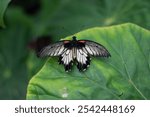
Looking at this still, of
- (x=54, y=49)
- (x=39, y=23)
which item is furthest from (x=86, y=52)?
(x=39, y=23)

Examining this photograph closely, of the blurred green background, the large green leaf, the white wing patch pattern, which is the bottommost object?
the large green leaf

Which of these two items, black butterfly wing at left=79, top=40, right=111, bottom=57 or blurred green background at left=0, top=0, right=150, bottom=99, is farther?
blurred green background at left=0, top=0, right=150, bottom=99

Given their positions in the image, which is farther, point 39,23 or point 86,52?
point 39,23

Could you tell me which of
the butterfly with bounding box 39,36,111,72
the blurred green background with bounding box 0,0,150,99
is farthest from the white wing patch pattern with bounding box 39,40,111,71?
the blurred green background with bounding box 0,0,150,99

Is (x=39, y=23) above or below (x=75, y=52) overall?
above

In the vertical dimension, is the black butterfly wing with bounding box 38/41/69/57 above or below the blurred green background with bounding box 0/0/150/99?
below

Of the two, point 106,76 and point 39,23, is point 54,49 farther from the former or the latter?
point 39,23

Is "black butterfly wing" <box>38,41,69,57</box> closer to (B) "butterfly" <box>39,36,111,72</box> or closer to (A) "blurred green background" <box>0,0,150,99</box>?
(B) "butterfly" <box>39,36,111,72</box>
